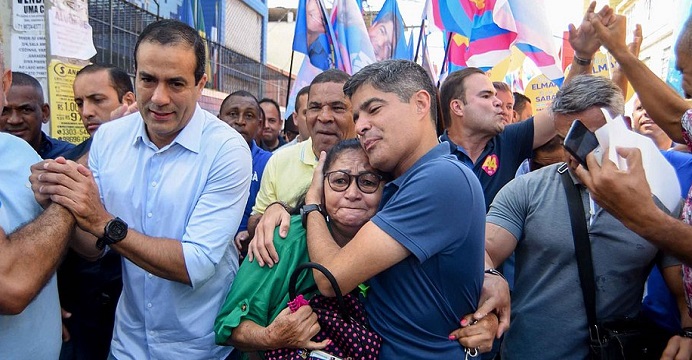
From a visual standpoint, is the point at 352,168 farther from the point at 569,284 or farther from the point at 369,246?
the point at 569,284

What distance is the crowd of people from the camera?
1780 millimetres

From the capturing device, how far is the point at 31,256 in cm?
166

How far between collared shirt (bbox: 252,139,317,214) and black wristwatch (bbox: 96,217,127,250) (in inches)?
50.6

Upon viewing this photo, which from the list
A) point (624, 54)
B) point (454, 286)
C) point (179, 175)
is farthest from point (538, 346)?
point (179, 175)

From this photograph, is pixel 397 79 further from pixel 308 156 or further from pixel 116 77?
pixel 116 77

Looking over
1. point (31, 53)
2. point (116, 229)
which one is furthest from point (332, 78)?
point (31, 53)

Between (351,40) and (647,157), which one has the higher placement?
(351,40)

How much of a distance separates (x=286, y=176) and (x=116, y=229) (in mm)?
1455

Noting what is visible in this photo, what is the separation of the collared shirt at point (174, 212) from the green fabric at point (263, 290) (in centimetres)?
19

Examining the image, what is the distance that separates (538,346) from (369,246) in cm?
125

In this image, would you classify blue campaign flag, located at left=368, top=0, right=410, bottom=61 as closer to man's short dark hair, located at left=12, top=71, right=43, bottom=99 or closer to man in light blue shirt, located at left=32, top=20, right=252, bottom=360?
man's short dark hair, located at left=12, top=71, right=43, bottom=99

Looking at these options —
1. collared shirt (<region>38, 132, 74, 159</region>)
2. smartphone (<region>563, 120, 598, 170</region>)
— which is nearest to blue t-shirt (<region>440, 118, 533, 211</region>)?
smartphone (<region>563, 120, 598, 170</region>)

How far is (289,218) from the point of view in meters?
2.18

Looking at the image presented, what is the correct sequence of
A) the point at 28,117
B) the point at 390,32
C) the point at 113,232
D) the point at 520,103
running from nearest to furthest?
the point at 113,232
the point at 28,117
the point at 520,103
the point at 390,32
